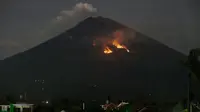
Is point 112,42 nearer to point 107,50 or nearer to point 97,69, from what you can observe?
point 107,50

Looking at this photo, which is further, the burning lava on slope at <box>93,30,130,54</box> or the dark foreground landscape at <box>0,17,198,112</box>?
the burning lava on slope at <box>93,30,130,54</box>

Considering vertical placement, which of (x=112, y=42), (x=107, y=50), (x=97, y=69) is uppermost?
(x=112, y=42)

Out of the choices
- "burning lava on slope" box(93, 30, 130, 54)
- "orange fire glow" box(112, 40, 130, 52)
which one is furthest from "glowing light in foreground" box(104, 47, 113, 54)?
"orange fire glow" box(112, 40, 130, 52)

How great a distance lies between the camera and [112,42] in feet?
25.3

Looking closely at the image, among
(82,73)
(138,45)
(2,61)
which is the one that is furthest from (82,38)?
(2,61)

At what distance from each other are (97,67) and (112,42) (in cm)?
73

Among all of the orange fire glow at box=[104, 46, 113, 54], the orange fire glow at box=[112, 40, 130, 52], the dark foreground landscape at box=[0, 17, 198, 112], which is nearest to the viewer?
the dark foreground landscape at box=[0, 17, 198, 112]

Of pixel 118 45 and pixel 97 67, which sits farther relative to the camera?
pixel 97 67

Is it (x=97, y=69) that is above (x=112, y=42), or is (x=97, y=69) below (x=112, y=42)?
below

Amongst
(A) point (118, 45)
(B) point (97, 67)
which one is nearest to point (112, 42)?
(A) point (118, 45)

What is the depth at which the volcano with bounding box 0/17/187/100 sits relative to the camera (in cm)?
762

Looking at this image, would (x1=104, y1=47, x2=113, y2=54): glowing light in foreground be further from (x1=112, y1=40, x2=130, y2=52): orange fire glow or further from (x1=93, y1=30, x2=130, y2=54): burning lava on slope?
(x1=112, y1=40, x2=130, y2=52): orange fire glow

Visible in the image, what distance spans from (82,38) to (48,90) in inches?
62.4

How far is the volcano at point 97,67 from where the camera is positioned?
300 inches
